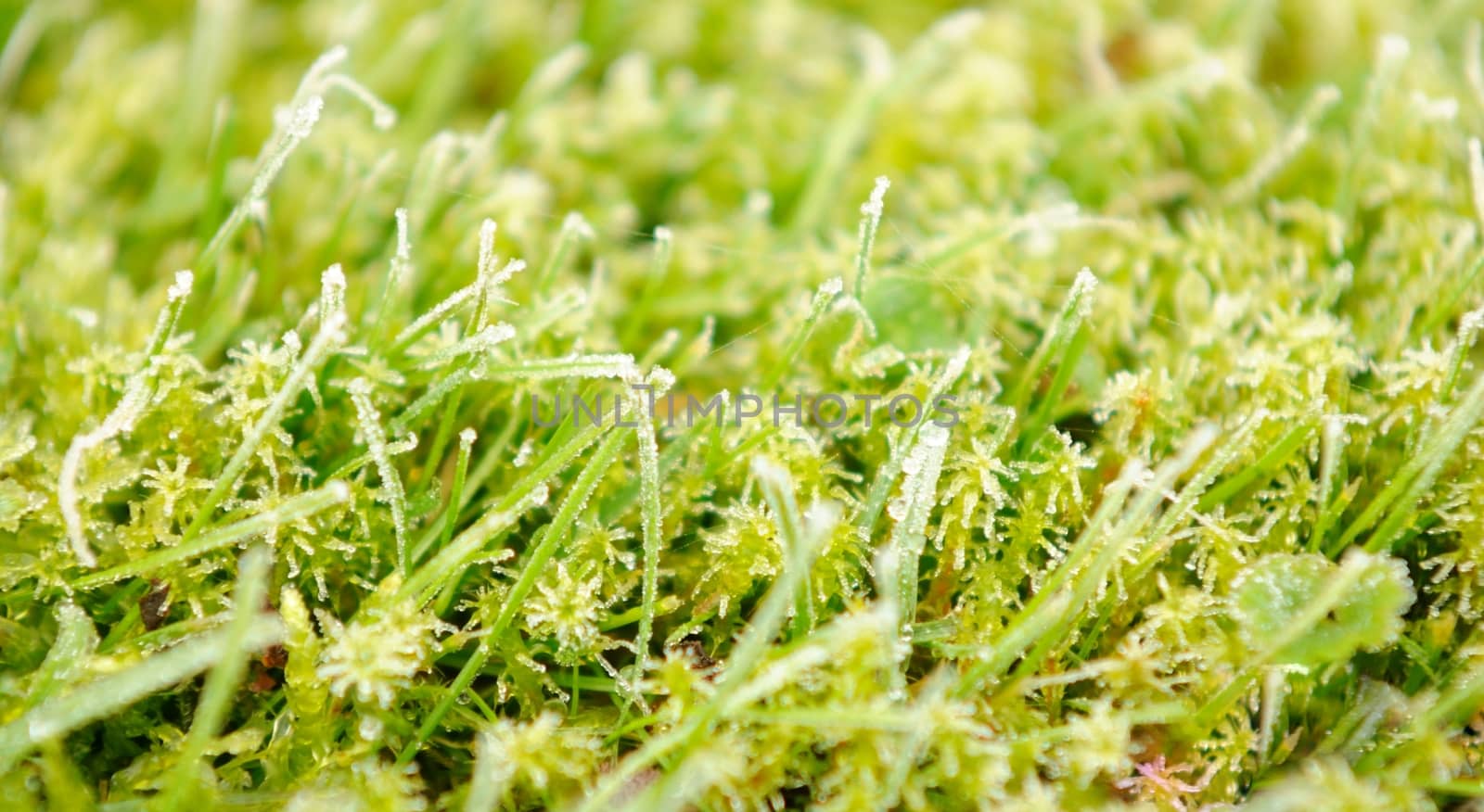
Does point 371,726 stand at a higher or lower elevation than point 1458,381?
lower

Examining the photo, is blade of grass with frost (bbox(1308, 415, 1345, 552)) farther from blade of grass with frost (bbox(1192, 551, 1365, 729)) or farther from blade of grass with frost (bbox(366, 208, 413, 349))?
blade of grass with frost (bbox(366, 208, 413, 349))

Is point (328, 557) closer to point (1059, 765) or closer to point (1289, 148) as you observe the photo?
point (1059, 765)

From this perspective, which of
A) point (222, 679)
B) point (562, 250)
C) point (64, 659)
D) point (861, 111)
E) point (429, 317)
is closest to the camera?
point (222, 679)

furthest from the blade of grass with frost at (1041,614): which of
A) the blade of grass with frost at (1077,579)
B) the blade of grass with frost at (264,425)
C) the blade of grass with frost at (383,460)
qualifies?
the blade of grass with frost at (264,425)

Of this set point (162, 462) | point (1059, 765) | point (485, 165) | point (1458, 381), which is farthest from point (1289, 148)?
point (162, 462)

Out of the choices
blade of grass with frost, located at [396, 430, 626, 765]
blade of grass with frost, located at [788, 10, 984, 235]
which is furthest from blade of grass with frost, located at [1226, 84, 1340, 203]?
blade of grass with frost, located at [396, 430, 626, 765]

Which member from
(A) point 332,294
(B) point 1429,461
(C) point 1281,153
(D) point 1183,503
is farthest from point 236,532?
(C) point 1281,153

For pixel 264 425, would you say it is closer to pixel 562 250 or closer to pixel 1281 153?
pixel 562 250

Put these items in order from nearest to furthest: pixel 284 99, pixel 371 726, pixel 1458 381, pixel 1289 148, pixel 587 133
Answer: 1. pixel 371 726
2. pixel 1458 381
3. pixel 1289 148
4. pixel 587 133
5. pixel 284 99
